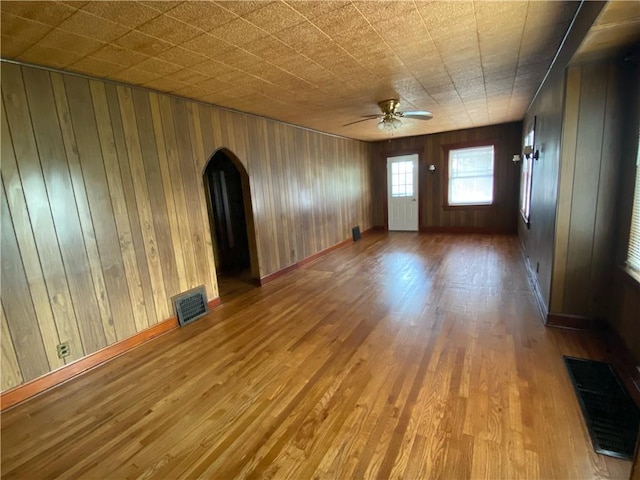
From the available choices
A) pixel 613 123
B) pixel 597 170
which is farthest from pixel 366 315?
pixel 613 123

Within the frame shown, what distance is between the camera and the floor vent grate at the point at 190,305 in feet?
10.7

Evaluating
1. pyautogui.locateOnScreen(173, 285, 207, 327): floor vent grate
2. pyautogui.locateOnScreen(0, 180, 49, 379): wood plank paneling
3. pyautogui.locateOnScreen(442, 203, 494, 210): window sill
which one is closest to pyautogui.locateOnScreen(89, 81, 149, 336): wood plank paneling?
pyautogui.locateOnScreen(173, 285, 207, 327): floor vent grate

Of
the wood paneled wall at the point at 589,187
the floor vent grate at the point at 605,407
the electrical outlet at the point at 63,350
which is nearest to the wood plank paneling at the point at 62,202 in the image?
the electrical outlet at the point at 63,350

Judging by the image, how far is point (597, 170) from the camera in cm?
235

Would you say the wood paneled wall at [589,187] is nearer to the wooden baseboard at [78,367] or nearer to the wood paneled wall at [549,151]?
the wood paneled wall at [549,151]

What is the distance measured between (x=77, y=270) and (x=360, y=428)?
8.22 ft

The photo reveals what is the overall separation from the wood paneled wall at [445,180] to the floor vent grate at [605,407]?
17.5 ft

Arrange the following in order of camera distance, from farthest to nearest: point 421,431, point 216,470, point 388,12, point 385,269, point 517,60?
point 385,269 < point 517,60 < point 388,12 < point 421,431 < point 216,470

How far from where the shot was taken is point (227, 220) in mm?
5285

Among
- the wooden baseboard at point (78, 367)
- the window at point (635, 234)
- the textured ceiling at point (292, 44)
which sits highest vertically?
the textured ceiling at point (292, 44)

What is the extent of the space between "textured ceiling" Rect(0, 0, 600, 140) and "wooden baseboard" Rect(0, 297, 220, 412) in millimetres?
2330

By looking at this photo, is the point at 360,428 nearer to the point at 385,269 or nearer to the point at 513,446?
the point at 513,446

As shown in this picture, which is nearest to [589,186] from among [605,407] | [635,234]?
[635,234]

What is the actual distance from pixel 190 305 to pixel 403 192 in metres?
6.13
